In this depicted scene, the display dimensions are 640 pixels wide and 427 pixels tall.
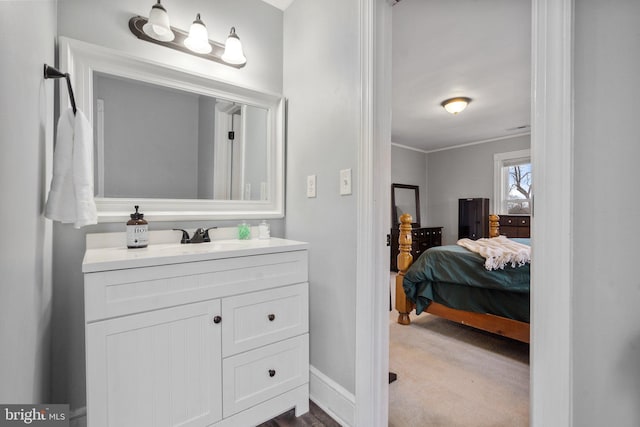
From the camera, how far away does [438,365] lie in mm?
1994

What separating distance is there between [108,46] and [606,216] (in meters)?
2.02

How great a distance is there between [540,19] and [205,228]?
5.39 feet

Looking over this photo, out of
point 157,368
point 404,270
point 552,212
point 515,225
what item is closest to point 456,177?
point 515,225

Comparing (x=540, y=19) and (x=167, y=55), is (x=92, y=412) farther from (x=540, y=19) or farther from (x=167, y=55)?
(x=540, y=19)

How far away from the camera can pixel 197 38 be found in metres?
1.50

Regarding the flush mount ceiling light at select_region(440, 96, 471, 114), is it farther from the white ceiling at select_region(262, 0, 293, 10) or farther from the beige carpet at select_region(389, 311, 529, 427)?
the beige carpet at select_region(389, 311, 529, 427)

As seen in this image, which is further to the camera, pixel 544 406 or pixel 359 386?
pixel 359 386

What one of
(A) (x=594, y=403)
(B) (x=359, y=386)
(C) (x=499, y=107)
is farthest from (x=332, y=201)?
(C) (x=499, y=107)

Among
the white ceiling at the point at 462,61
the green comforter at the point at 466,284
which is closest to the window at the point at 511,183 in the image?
the white ceiling at the point at 462,61

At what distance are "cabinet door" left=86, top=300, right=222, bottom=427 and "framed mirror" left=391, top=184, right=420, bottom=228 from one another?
466 cm

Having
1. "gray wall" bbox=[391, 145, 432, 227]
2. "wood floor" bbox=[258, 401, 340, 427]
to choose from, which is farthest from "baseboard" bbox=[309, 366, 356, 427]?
"gray wall" bbox=[391, 145, 432, 227]

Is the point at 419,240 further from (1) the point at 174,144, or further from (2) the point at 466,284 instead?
(1) the point at 174,144

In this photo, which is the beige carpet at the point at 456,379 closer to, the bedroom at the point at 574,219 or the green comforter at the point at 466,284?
the green comforter at the point at 466,284

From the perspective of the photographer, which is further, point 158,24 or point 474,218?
point 474,218
